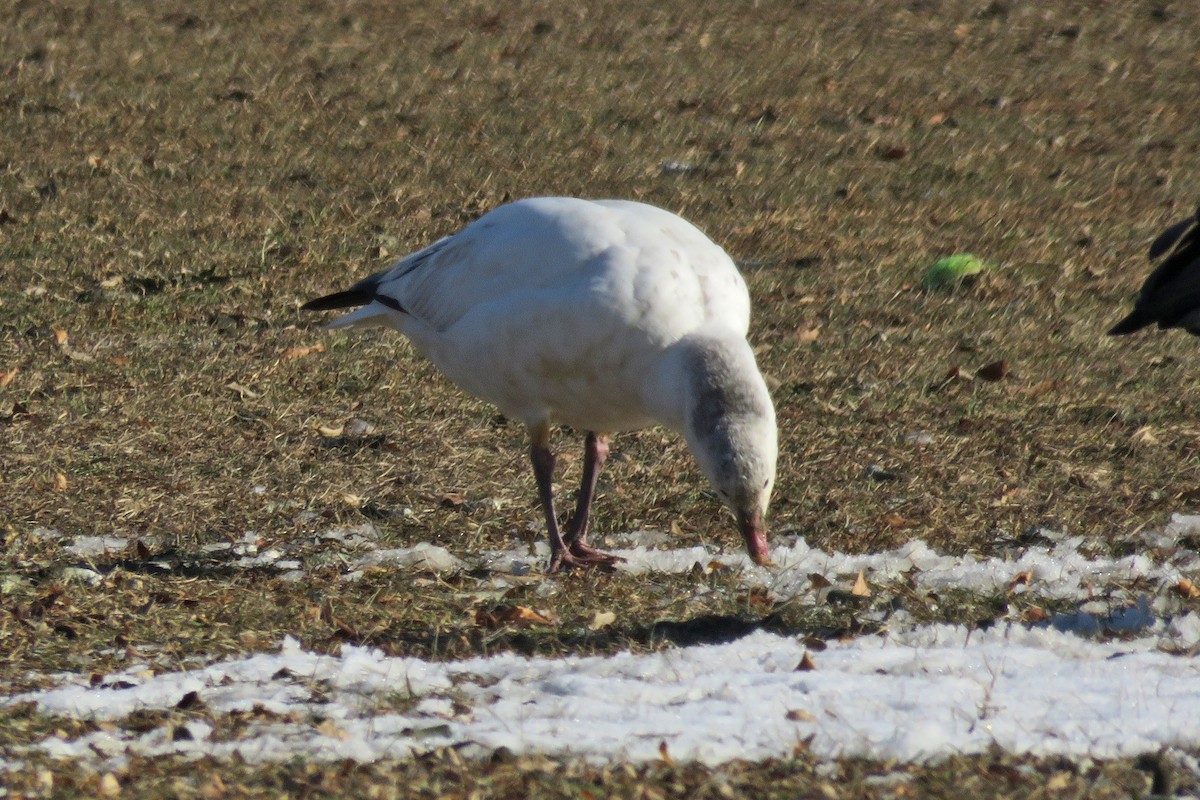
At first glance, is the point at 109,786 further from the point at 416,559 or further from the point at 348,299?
the point at 348,299

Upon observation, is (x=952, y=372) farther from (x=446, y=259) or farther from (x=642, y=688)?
(x=642, y=688)

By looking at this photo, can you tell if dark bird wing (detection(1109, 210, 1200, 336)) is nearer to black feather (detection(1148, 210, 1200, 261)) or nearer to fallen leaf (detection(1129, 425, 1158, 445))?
black feather (detection(1148, 210, 1200, 261))

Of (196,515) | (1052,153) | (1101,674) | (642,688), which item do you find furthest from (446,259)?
(1052,153)

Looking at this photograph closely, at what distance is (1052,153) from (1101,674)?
7373mm

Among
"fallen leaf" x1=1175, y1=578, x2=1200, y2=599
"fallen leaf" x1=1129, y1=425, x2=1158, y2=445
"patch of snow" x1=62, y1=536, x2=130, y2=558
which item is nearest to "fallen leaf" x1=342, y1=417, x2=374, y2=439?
"patch of snow" x1=62, y1=536, x2=130, y2=558

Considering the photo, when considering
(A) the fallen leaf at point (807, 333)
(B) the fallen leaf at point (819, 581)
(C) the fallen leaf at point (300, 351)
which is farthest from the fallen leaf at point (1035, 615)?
(C) the fallen leaf at point (300, 351)

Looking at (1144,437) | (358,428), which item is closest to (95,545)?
(358,428)

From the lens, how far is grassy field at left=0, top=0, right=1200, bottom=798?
519 cm

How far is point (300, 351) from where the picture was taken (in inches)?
309

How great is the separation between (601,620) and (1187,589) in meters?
1.79

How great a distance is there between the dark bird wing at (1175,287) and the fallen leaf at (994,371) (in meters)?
1.30

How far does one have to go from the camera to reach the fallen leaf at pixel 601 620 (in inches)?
196

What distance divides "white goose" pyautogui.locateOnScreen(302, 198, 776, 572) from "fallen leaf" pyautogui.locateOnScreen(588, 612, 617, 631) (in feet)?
1.47

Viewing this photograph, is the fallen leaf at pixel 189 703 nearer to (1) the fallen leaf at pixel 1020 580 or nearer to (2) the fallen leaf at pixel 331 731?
(2) the fallen leaf at pixel 331 731
